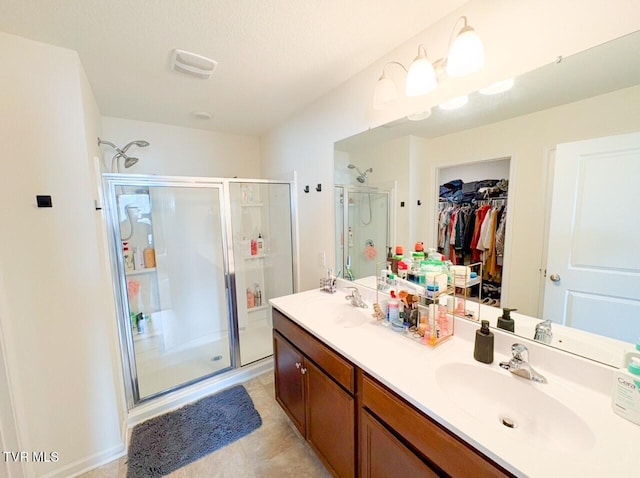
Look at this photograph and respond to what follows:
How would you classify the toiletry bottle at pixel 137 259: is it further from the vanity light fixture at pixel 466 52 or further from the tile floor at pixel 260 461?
the vanity light fixture at pixel 466 52

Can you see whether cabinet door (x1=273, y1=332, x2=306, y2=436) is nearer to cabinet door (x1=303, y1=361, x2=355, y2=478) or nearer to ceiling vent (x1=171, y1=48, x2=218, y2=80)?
cabinet door (x1=303, y1=361, x2=355, y2=478)

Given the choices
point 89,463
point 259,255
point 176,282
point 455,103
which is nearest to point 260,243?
point 259,255

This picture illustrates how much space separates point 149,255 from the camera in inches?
99.2

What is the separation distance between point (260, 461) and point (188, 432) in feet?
1.89

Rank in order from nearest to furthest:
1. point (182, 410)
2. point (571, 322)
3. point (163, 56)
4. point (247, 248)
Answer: point (571, 322)
point (163, 56)
point (182, 410)
point (247, 248)

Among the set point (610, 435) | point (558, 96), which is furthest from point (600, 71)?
point (610, 435)

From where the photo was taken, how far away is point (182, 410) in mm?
1967

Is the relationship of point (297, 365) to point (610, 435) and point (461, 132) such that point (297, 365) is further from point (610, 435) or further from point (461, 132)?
point (461, 132)

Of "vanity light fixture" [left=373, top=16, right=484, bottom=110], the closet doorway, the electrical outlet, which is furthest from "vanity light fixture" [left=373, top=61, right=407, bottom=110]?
the electrical outlet

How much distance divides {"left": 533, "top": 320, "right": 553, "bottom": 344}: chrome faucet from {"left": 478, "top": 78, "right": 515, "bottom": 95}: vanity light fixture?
0.99m

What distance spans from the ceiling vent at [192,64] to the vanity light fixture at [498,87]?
4.73 ft

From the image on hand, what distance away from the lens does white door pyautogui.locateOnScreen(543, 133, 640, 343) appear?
89cm

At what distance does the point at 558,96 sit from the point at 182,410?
2.84 meters

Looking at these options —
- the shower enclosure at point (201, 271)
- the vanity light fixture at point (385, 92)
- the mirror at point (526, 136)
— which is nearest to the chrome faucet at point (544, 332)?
the mirror at point (526, 136)
